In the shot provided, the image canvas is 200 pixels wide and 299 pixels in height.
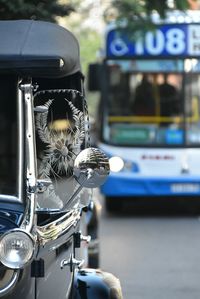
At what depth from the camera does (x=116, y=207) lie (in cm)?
1184

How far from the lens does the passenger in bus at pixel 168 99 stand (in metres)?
11.4

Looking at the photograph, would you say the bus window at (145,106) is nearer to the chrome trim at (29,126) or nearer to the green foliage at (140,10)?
the green foliage at (140,10)

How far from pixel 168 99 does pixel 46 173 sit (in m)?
8.09

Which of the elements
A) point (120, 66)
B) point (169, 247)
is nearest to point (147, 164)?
point (120, 66)

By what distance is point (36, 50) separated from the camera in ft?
10.9

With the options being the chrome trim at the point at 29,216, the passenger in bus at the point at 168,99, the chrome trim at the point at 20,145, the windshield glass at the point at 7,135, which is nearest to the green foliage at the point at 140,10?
the passenger in bus at the point at 168,99

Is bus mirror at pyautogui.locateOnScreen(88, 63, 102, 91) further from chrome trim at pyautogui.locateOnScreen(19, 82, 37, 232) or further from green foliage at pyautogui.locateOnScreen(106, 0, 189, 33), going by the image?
chrome trim at pyautogui.locateOnScreen(19, 82, 37, 232)

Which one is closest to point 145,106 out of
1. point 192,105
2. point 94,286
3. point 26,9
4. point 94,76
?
point 192,105

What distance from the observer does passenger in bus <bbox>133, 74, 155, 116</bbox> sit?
37.4 ft

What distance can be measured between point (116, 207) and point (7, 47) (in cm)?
863

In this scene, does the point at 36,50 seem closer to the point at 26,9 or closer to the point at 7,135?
the point at 7,135

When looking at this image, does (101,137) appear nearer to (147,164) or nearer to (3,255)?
(147,164)

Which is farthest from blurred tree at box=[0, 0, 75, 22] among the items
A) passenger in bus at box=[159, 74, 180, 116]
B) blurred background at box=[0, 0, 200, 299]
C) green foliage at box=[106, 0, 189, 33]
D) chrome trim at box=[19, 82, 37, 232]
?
passenger in bus at box=[159, 74, 180, 116]

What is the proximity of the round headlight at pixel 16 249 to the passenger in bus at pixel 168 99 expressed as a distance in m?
8.62
